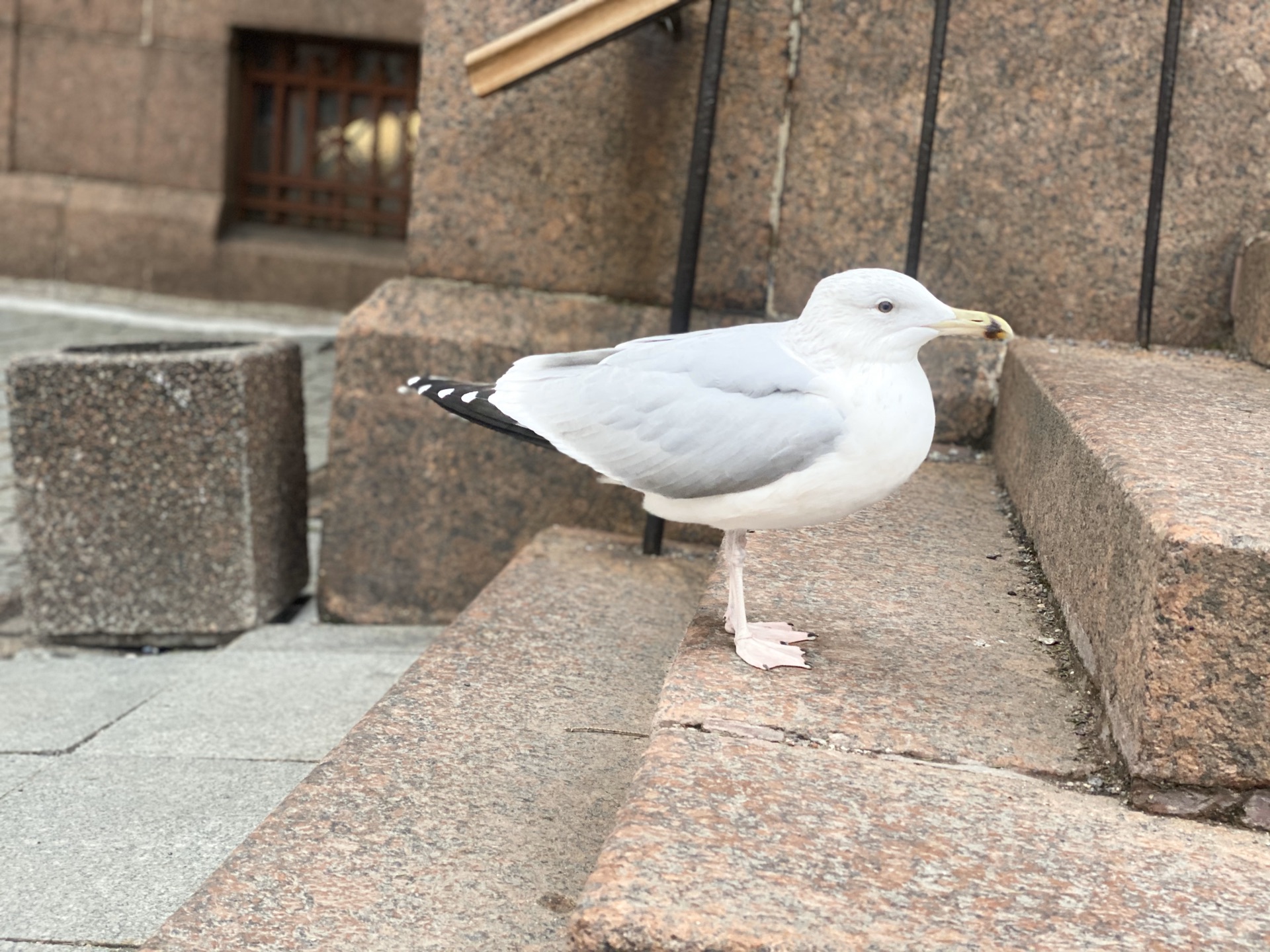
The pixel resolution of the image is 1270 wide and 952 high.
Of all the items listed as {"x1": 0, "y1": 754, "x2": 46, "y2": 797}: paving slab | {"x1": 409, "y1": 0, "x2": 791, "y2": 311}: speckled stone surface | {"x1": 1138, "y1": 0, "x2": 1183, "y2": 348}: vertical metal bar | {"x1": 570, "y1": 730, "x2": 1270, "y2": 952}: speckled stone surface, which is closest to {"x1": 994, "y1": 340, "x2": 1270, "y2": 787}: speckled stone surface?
{"x1": 570, "y1": 730, "x2": 1270, "y2": 952}: speckled stone surface

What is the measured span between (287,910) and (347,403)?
6.61 ft

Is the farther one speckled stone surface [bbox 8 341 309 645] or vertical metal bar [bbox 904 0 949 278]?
speckled stone surface [bbox 8 341 309 645]

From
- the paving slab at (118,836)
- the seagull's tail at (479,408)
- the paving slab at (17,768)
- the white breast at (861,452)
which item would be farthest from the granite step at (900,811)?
the paving slab at (17,768)

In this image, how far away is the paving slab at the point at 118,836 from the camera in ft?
6.15

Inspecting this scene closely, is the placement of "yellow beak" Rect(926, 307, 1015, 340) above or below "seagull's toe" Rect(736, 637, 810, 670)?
above

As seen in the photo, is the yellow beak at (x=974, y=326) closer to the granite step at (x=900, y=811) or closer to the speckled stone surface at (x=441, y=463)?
the granite step at (x=900, y=811)

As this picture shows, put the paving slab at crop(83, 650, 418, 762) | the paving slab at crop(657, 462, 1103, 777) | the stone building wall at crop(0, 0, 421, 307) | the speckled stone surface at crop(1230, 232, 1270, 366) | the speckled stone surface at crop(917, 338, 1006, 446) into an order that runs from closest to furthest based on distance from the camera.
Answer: the paving slab at crop(657, 462, 1103, 777) → the paving slab at crop(83, 650, 418, 762) → the speckled stone surface at crop(1230, 232, 1270, 366) → the speckled stone surface at crop(917, 338, 1006, 446) → the stone building wall at crop(0, 0, 421, 307)

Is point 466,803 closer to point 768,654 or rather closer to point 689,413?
point 768,654

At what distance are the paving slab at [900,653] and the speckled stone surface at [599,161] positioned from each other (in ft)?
3.39

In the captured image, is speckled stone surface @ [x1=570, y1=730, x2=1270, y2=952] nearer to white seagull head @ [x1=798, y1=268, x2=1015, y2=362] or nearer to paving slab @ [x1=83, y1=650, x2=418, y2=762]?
white seagull head @ [x1=798, y1=268, x2=1015, y2=362]

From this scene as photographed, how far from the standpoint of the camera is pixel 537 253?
3443mm

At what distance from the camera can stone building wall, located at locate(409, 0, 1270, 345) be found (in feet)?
10.2

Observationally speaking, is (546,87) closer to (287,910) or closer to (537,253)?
(537,253)

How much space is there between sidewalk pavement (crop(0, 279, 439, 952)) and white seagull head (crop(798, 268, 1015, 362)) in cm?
121
